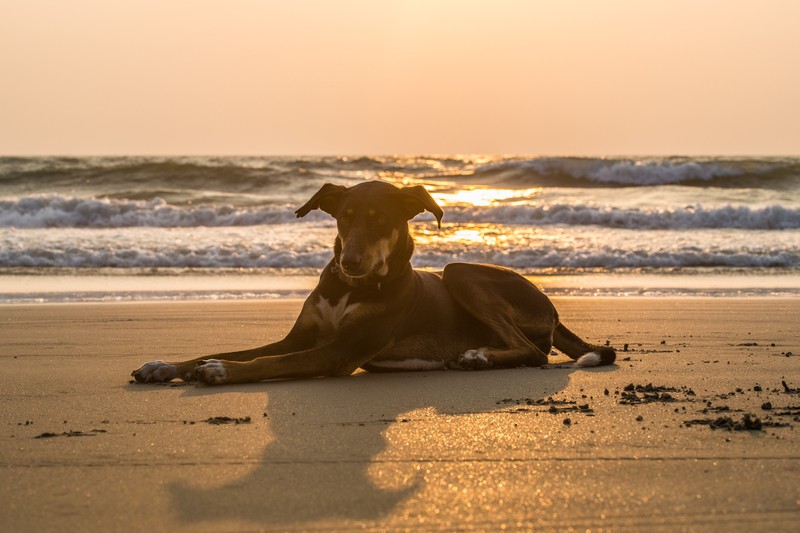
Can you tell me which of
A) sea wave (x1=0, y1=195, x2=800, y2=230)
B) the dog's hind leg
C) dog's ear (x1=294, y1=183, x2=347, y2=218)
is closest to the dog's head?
Result: dog's ear (x1=294, y1=183, x2=347, y2=218)

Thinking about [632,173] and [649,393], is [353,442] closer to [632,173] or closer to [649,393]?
[649,393]

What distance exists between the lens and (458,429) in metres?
4.70

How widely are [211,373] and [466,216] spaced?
18488 millimetres

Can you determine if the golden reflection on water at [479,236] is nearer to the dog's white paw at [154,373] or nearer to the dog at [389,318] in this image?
the dog at [389,318]

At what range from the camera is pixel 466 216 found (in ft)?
79.6

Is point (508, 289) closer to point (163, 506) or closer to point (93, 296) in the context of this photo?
point (163, 506)

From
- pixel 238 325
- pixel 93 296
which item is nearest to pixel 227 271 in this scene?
pixel 93 296

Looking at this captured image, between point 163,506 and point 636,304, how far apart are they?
28.3 ft

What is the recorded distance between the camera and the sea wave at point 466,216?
945 inches

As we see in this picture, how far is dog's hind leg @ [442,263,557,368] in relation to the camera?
23.8 ft

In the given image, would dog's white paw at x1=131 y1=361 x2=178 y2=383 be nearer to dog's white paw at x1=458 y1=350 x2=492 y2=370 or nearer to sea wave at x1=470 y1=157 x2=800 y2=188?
dog's white paw at x1=458 y1=350 x2=492 y2=370

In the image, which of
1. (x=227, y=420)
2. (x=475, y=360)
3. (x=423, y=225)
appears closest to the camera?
(x=227, y=420)

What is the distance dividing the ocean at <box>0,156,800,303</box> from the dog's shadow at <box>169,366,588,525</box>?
667 cm

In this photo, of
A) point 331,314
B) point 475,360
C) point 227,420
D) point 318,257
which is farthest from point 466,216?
Answer: point 227,420
